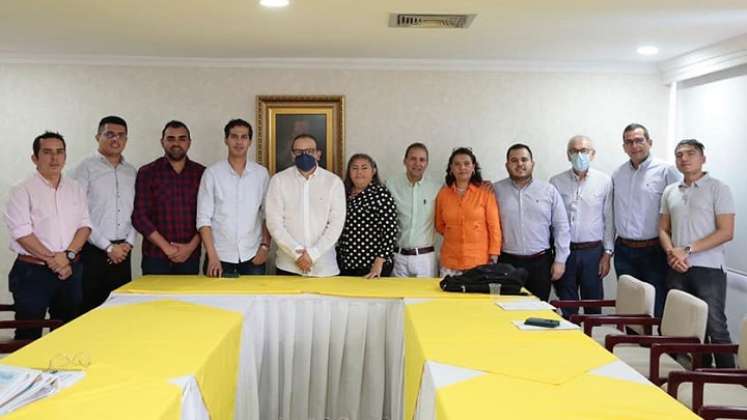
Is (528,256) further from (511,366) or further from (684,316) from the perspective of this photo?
(511,366)

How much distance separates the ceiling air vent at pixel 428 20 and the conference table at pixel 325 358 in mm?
1535

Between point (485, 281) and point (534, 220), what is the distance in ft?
3.93

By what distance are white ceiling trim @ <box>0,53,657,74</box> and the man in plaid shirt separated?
4.18 ft

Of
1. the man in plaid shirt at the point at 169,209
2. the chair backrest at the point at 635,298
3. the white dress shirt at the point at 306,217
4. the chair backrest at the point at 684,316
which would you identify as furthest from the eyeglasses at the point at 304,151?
the chair backrest at the point at 684,316

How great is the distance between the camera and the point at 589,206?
4.67 m

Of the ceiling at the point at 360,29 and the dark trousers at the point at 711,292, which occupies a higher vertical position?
the ceiling at the point at 360,29

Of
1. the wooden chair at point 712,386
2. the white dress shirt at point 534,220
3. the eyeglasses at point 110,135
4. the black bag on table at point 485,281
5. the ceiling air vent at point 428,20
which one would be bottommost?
the wooden chair at point 712,386

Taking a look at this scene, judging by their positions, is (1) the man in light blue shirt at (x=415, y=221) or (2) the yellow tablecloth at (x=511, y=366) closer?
(2) the yellow tablecloth at (x=511, y=366)

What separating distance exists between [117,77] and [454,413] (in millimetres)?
4465

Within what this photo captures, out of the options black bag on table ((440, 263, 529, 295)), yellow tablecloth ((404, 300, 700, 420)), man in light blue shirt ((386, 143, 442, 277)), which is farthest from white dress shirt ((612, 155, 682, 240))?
yellow tablecloth ((404, 300, 700, 420))

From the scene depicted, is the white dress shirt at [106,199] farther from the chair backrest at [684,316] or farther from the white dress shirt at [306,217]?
the chair backrest at [684,316]

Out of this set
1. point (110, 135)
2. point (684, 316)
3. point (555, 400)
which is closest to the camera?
point (555, 400)

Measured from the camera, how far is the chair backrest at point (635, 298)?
11.8ft

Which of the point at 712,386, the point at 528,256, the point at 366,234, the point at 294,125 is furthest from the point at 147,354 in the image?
the point at 294,125
